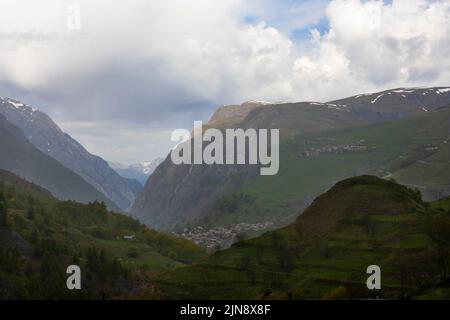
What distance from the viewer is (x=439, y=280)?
15600 cm

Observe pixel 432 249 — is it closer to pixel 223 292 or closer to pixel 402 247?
pixel 402 247

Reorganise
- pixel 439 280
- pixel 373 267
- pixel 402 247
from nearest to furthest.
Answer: pixel 439 280 → pixel 373 267 → pixel 402 247

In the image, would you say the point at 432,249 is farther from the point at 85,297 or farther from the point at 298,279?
the point at 85,297

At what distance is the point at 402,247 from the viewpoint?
19188cm
